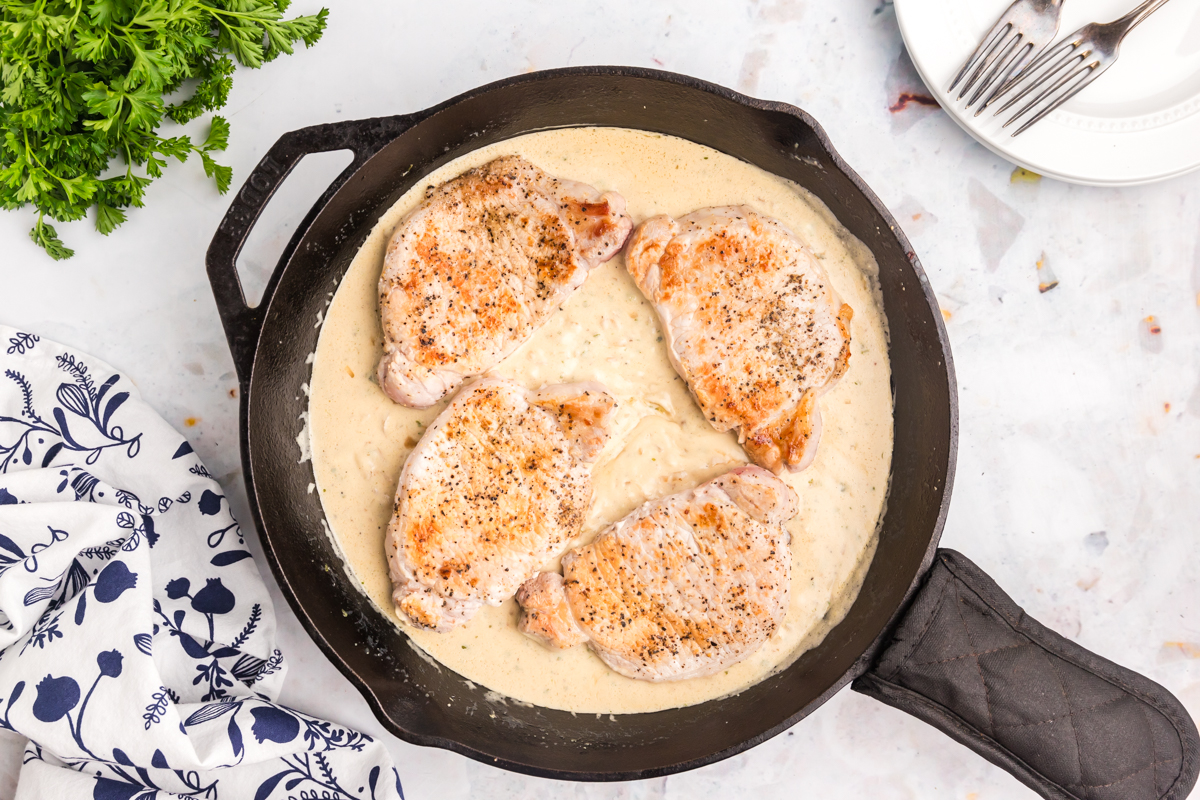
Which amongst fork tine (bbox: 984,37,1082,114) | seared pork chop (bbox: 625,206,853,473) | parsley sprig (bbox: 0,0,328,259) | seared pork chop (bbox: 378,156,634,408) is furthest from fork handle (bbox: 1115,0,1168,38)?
parsley sprig (bbox: 0,0,328,259)

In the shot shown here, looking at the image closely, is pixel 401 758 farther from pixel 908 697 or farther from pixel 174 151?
pixel 174 151

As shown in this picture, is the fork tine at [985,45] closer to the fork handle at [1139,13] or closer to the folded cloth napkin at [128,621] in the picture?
the fork handle at [1139,13]

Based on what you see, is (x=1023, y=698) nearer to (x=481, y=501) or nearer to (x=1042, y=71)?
(x=481, y=501)

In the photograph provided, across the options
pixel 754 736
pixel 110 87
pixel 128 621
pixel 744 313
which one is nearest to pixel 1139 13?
pixel 744 313

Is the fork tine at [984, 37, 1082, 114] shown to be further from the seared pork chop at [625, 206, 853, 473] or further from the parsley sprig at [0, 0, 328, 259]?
the parsley sprig at [0, 0, 328, 259]

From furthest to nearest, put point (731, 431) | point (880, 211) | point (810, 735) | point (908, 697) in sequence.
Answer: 1. point (810, 735)
2. point (731, 431)
3. point (908, 697)
4. point (880, 211)

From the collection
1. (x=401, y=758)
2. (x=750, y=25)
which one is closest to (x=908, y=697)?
(x=401, y=758)
